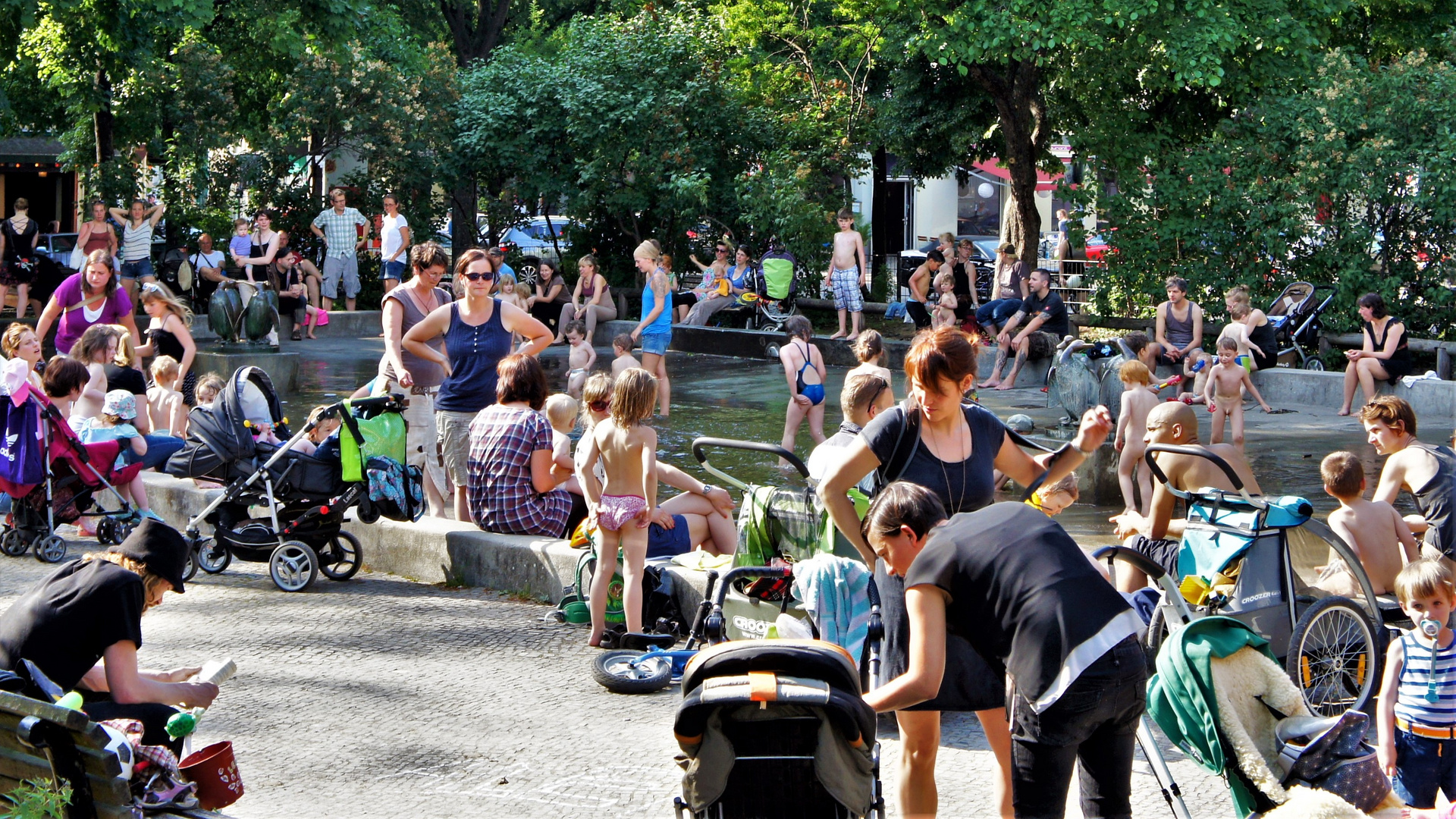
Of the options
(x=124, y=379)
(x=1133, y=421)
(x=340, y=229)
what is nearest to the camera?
(x=1133, y=421)

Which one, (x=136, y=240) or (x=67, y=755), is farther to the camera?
(x=136, y=240)

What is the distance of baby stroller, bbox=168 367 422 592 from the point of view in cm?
804

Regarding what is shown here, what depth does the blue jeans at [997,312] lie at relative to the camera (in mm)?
17875

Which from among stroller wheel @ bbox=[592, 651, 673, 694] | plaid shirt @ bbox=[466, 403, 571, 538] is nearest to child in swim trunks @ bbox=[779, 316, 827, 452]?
plaid shirt @ bbox=[466, 403, 571, 538]

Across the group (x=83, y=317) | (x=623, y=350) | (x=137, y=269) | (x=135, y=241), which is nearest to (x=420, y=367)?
(x=623, y=350)

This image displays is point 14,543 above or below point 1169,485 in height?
below

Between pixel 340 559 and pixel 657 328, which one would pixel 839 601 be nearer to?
pixel 340 559

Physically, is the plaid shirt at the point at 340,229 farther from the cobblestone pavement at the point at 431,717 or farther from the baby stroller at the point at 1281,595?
the baby stroller at the point at 1281,595

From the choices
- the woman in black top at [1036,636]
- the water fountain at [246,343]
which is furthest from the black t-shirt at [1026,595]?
the water fountain at [246,343]

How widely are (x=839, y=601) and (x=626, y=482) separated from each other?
1445 mm

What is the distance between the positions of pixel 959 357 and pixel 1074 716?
1.44 m

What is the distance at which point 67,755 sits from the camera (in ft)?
13.5

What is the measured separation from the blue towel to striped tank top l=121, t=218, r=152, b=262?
57.3ft

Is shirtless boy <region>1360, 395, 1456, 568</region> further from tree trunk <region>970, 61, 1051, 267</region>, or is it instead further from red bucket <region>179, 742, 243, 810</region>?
tree trunk <region>970, 61, 1051, 267</region>
